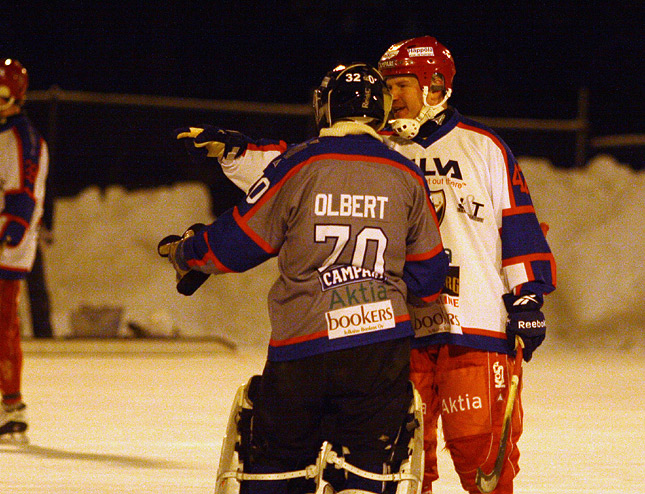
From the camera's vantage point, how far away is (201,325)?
44.7 ft

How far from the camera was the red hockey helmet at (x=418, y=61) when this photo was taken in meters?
5.00

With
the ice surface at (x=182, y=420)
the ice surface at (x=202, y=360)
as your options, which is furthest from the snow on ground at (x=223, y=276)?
the ice surface at (x=182, y=420)

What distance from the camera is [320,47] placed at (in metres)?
21.5

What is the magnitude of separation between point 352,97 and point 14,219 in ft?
12.4

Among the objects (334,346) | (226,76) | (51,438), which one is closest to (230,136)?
(334,346)

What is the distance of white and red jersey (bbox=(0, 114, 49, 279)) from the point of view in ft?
24.6

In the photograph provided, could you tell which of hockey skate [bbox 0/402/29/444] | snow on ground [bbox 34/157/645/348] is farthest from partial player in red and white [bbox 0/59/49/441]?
snow on ground [bbox 34/157/645/348]

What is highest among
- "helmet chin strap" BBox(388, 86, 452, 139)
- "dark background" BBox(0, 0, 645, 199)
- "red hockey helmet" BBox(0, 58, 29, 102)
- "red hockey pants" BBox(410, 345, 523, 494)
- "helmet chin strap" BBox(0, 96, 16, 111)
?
"dark background" BBox(0, 0, 645, 199)

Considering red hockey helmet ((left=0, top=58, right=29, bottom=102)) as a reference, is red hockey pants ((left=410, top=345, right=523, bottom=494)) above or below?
below

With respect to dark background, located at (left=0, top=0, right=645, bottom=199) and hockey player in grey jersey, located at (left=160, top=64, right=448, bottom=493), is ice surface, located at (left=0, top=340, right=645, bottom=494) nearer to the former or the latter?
hockey player in grey jersey, located at (left=160, top=64, right=448, bottom=493)

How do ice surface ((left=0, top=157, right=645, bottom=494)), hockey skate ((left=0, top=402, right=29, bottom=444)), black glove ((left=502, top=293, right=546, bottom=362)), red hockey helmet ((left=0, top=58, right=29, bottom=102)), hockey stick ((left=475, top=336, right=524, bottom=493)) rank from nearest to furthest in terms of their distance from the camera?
hockey stick ((left=475, top=336, right=524, bottom=493)) < black glove ((left=502, top=293, right=546, bottom=362)) < ice surface ((left=0, top=157, right=645, bottom=494)) < hockey skate ((left=0, top=402, right=29, bottom=444)) < red hockey helmet ((left=0, top=58, right=29, bottom=102))

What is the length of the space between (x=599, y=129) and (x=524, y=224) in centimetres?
1560

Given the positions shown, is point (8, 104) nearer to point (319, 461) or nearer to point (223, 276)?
point (319, 461)

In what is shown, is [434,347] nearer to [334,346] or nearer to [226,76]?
[334,346]
